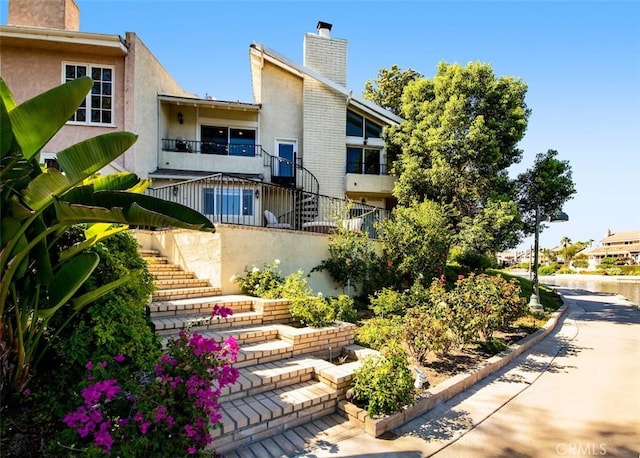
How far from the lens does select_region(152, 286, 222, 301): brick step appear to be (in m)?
6.43

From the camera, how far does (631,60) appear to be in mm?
5969

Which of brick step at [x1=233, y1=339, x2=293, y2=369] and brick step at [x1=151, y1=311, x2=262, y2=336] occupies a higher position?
brick step at [x1=151, y1=311, x2=262, y2=336]

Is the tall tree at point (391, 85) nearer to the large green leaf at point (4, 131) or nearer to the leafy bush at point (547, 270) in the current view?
the large green leaf at point (4, 131)

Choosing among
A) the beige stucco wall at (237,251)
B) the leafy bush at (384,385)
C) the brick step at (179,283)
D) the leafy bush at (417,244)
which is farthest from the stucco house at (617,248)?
the brick step at (179,283)

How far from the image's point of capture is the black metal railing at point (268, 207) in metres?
10.0

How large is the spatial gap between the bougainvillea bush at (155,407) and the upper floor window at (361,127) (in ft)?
49.8

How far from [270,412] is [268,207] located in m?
11.3

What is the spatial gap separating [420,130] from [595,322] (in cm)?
991

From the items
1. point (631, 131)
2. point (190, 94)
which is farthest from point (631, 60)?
point (190, 94)

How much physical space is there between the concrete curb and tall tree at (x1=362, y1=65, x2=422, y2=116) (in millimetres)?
19152

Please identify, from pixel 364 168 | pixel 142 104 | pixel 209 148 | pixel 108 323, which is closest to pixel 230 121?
pixel 209 148

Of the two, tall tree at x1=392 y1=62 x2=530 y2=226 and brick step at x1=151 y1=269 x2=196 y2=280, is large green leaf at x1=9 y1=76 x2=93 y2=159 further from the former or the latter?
tall tree at x1=392 y1=62 x2=530 y2=226

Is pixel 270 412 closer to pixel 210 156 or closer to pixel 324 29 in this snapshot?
pixel 210 156

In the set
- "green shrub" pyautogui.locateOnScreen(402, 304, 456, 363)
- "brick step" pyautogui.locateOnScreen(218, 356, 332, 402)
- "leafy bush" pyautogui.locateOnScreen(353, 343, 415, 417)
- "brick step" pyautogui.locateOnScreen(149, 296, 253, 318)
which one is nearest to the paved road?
"leafy bush" pyautogui.locateOnScreen(353, 343, 415, 417)
